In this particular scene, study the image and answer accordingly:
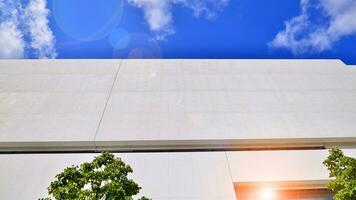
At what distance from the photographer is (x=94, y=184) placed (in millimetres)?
6852

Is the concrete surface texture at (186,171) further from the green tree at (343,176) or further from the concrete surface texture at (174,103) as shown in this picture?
the green tree at (343,176)

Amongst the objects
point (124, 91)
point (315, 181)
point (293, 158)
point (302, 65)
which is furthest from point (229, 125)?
point (302, 65)

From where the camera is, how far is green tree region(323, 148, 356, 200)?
7293mm

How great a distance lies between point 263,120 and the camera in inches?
553

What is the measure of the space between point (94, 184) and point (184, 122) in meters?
7.36

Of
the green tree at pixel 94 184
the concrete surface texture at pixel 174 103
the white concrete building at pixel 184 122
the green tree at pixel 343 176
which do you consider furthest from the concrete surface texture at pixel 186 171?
the green tree at pixel 94 184

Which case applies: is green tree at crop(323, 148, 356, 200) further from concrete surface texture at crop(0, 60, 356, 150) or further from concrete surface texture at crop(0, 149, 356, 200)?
concrete surface texture at crop(0, 60, 356, 150)

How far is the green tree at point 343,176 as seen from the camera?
7.29 metres

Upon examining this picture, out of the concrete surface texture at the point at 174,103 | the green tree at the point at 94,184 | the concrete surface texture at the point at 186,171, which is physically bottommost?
the green tree at the point at 94,184

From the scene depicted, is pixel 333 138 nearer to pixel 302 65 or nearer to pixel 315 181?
pixel 315 181

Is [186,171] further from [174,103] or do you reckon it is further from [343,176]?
[343,176]

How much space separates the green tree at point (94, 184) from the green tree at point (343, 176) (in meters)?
4.70

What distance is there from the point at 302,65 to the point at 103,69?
470 inches

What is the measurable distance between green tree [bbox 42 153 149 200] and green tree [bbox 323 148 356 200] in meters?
4.70
